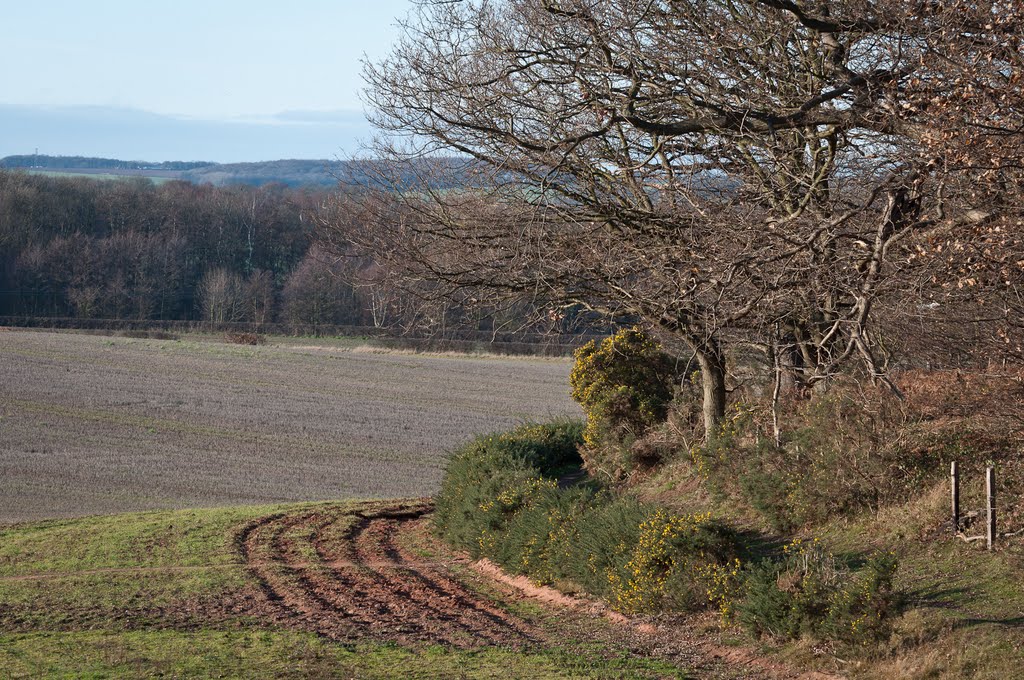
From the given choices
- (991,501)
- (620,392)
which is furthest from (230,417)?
(991,501)

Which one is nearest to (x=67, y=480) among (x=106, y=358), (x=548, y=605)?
(x=548, y=605)

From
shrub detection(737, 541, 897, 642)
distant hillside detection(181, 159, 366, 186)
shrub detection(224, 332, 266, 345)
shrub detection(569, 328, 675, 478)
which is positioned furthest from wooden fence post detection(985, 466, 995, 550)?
distant hillside detection(181, 159, 366, 186)

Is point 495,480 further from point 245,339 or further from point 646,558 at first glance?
point 245,339

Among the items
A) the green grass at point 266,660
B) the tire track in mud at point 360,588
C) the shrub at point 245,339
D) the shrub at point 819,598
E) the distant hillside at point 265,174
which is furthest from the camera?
the distant hillside at point 265,174

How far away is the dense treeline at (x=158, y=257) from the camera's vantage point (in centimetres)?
6481

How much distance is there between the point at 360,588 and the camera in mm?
12062

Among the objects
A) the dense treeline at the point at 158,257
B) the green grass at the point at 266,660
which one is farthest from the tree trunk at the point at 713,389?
the dense treeline at the point at 158,257

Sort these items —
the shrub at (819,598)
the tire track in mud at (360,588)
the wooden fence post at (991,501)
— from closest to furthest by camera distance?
the shrub at (819,598), the wooden fence post at (991,501), the tire track in mud at (360,588)

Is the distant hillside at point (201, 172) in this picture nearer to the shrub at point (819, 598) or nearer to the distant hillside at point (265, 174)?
the distant hillside at point (265, 174)

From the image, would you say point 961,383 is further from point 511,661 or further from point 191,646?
point 191,646

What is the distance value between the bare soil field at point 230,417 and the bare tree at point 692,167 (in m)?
9.27

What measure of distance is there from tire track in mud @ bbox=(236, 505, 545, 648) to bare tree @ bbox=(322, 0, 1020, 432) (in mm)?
3951

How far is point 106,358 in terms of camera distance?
43625 mm

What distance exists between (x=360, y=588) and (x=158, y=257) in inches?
2520
